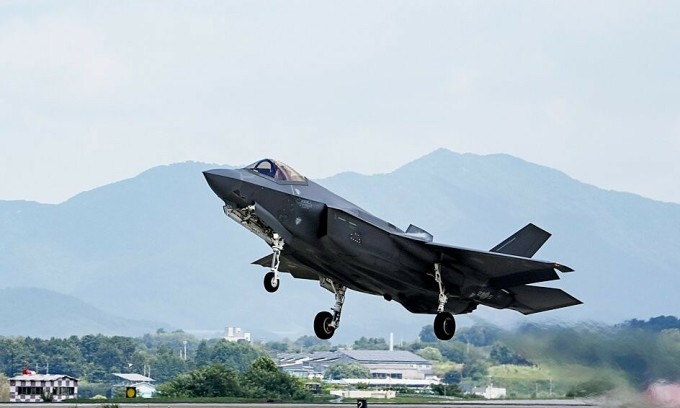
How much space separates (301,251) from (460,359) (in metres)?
19.2

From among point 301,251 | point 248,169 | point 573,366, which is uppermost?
point 248,169

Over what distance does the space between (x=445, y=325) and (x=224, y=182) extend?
24.1 feet

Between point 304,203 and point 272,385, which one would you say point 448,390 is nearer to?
point 272,385

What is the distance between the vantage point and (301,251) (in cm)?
2994

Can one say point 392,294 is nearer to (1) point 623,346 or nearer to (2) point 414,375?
(1) point 623,346

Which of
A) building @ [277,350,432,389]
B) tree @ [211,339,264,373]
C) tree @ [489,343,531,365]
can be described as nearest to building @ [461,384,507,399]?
tree @ [489,343,531,365]

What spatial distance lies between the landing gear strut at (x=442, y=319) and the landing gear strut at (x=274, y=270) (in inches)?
191

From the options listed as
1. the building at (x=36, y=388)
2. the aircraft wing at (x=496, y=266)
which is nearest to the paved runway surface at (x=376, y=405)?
the aircraft wing at (x=496, y=266)

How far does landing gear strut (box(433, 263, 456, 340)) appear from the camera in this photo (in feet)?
103

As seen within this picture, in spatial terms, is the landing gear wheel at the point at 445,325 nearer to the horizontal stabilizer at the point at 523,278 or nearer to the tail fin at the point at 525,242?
the horizontal stabilizer at the point at 523,278

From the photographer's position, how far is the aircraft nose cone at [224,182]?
1103 inches

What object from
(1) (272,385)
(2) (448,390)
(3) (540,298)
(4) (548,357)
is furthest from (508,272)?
(2) (448,390)

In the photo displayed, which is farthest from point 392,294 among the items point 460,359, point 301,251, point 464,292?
point 460,359

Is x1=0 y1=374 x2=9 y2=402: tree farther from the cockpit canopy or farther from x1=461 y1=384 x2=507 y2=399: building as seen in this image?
the cockpit canopy
